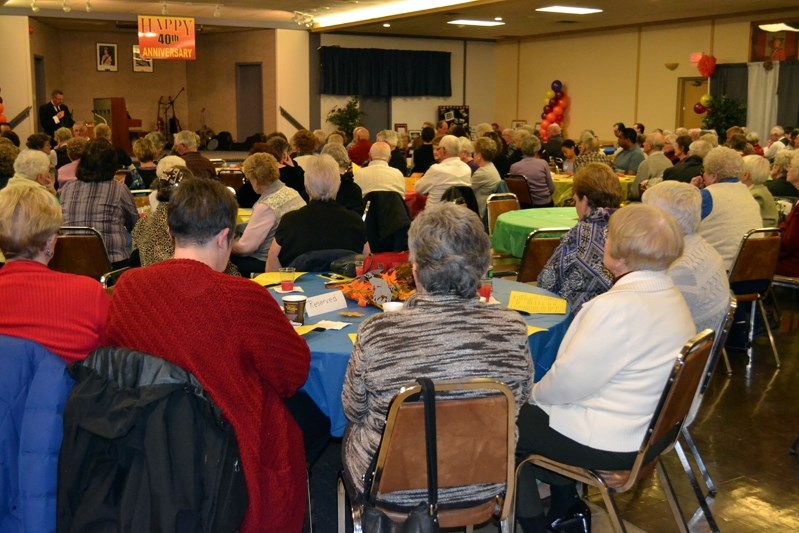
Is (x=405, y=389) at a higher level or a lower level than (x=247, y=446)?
higher

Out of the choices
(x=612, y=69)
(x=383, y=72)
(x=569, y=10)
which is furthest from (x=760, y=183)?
(x=383, y=72)

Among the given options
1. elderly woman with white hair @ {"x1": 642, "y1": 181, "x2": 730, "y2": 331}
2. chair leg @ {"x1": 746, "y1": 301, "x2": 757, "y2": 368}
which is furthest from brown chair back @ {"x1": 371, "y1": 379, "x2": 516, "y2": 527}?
chair leg @ {"x1": 746, "y1": 301, "x2": 757, "y2": 368}

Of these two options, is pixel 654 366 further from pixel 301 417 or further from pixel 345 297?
pixel 345 297

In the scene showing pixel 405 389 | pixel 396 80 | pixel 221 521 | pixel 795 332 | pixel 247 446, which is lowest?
pixel 795 332

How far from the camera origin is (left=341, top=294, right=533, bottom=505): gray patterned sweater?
2.15 metres

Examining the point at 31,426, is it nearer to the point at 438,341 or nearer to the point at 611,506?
the point at 438,341

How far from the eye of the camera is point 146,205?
6105mm

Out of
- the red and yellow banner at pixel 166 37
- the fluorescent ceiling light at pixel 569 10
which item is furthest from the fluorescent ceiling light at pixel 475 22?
the red and yellow banner at pixel 166 37

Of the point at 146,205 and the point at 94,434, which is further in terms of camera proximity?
the point at 146,205

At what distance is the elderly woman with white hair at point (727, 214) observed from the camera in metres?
5.25

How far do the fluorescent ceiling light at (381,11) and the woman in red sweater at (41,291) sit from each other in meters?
10.0

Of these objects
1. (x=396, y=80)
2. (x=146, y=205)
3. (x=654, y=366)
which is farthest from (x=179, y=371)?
(x=396, y=80)

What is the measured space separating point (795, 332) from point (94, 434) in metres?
5.22

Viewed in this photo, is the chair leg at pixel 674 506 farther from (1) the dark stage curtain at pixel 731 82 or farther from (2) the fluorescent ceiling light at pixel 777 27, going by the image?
(1) the dark stage curtain at pixel 731 82
